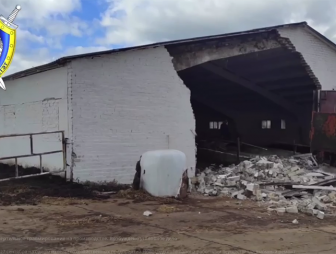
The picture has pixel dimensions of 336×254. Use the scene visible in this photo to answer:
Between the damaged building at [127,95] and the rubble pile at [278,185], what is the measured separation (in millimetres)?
1535

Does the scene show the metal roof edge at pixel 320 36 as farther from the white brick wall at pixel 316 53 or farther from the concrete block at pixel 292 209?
the concrete block at pixel 292 209

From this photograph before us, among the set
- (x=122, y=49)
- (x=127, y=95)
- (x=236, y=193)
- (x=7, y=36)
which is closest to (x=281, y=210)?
(x=236, y=193)

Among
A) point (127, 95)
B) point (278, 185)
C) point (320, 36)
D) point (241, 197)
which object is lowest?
point (241, 197)

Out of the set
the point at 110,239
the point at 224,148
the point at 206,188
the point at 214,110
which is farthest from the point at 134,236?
the point at 214,110

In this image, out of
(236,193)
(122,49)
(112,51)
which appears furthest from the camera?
(122,49)

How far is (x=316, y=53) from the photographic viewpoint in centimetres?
1717

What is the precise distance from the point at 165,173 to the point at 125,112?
9.11 ft

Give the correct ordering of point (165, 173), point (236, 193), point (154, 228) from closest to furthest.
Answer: point (154, 228) < point (165, 173) < point (236, 193)

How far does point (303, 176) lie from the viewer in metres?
12.9

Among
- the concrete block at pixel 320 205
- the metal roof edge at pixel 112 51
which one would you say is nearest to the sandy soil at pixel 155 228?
the concrete block at pixel 320 205

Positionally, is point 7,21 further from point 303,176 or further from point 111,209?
point 303,176

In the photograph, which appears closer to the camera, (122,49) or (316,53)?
(122,49)

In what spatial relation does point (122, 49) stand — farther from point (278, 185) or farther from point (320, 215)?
Result: point (320, 215)

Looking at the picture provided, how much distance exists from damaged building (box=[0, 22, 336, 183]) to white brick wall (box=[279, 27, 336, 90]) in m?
0.04
